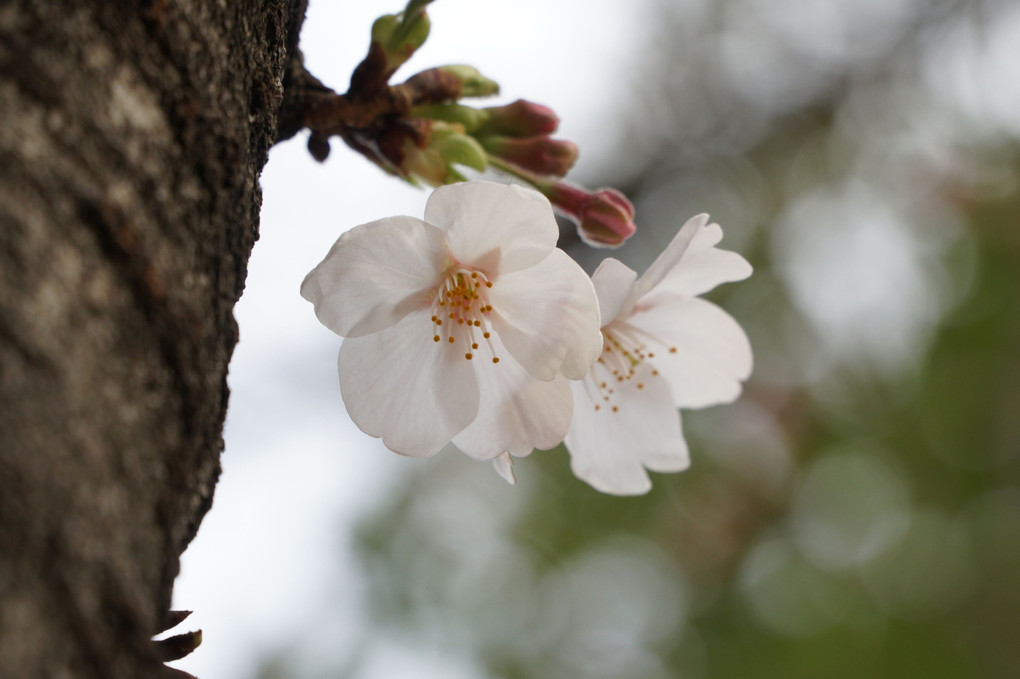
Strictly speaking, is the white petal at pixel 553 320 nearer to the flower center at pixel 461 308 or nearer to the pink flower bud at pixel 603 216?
the flower center at pixel 461 308

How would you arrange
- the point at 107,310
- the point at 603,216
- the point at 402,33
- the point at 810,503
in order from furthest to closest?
the point at 810,503, the point at 603,216, the point at 402,33, the point at 107,310

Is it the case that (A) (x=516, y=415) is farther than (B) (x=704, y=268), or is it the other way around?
(B) (x=704, y=268)

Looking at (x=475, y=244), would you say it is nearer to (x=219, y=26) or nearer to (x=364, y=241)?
(x=364, y=241)

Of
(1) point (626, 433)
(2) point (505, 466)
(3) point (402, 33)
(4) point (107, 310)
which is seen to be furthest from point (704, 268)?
(4) point (107, 310)

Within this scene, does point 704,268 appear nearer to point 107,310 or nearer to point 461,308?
point 461,308

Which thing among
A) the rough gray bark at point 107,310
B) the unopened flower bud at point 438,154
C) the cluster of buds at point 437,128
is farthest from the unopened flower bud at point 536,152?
the rough gray bark at point 107,310
